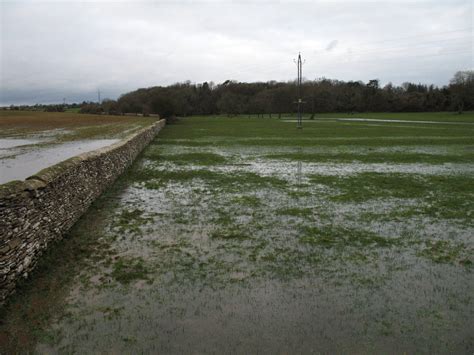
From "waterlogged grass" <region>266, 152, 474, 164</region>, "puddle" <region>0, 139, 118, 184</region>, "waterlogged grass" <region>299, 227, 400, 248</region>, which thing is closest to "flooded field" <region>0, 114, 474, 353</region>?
"waterlogged grass" <region>299, 227, 400, 248</region>

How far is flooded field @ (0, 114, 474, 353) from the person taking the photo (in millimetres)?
4953

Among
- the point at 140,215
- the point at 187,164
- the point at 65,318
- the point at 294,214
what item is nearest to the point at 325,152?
the point at 187,164

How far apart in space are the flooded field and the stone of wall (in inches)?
12.9

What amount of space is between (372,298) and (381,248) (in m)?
2.15

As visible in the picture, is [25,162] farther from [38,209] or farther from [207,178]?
[38,209]

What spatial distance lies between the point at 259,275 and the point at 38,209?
166 inches

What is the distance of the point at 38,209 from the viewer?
704cm

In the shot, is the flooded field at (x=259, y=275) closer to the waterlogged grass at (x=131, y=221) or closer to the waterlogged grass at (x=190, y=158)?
the waterlogged grass at (x=131, y=221)

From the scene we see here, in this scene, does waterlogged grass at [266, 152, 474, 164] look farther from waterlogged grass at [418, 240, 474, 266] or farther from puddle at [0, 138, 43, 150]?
puddle at [0, 138, 43, 150]

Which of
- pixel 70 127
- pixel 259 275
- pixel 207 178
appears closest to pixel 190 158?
pixel 207 178

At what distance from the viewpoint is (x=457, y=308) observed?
5.54m

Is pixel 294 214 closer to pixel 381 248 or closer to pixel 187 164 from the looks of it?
pixel 381 248

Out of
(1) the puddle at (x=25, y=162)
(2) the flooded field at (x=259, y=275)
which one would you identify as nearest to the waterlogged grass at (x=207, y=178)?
(2) the flooded field at (x=259, y=275)

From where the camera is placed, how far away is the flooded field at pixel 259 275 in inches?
195
